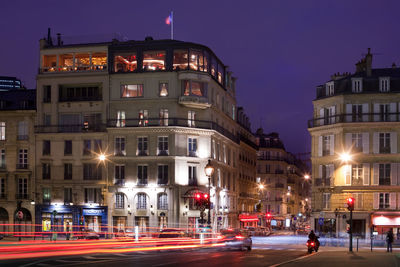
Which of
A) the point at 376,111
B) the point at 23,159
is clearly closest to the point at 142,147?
the point at 23,159

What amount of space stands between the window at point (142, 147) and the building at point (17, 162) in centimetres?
1294

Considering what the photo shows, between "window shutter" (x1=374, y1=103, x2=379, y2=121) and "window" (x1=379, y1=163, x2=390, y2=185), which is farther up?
"window shutter" (x1=374, y1=103, x2=379, y2=121)

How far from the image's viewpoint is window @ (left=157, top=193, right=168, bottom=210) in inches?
2734

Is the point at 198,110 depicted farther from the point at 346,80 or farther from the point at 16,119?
the point at 16,119

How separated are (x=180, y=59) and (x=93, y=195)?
1815 centimetres

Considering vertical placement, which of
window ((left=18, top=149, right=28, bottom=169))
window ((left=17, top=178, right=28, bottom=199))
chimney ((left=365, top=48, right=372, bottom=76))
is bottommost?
window ((left=17, top=178, right=28, bottom=199))

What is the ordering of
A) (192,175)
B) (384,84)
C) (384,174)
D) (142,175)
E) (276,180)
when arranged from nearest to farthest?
(384,174)
(384,84)
(142,175)
(192,175)
(276,180)

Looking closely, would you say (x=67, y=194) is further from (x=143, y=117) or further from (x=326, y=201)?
(x=326, y=201)

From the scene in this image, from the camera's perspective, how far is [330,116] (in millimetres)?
70500

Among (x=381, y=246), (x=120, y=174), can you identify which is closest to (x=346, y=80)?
(x=381, y=246)

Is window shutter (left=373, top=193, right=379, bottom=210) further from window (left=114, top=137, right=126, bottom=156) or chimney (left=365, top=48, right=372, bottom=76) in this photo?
window (left=114, top=137, right=126, bottom=156)

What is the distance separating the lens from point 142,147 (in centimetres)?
7094

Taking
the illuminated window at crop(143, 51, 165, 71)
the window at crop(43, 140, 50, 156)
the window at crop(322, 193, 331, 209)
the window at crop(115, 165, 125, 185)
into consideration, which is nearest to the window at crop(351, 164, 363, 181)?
the window at crop(322, 193, 331, 209)

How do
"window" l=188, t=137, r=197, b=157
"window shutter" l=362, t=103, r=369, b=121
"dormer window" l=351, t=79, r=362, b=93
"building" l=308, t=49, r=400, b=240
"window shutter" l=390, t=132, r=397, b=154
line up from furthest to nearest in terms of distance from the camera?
"window" l=188, t=137, r=197, b=157, "dormer window" l=351, t=79, r=362, b=93, "window shutter" l=362, t=103, r=369, b=121, "window shutter" l=390, t=132, r=397, b=154, "building" l=308, t=49, r=400, b=240
